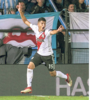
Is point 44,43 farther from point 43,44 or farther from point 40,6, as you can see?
point 40,6

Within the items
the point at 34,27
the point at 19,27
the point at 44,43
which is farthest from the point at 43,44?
the point at 19,27

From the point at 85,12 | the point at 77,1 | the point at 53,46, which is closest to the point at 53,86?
the point at 53,46

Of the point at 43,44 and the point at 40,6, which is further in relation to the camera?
the point at 40,6

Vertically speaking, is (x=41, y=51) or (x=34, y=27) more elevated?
(x=34, y=27)

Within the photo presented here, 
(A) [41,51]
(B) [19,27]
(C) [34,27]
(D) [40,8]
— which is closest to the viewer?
(A) [41,51]

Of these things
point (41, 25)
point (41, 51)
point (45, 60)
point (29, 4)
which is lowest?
point (45, 60)

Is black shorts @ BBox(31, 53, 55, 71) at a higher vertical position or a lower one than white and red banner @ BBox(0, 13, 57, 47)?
lower

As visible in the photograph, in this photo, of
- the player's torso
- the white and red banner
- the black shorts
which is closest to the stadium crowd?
the white and red banner

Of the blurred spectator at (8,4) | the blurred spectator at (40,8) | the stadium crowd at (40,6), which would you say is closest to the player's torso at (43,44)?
the stadium crowd at (40,6)

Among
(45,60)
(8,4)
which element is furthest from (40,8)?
(45,60)

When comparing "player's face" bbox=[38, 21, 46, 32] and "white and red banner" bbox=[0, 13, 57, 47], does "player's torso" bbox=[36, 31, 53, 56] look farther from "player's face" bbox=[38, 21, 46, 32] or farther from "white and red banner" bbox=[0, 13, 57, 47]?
"white and red banner" bbox=[0, 13, 57, 47]

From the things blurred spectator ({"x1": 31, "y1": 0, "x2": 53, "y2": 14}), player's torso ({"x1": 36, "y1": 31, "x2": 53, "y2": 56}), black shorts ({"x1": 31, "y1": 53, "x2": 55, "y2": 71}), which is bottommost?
black shorts ({"x1": 31, "y1": 53, "x2": 55, "y2": 71})

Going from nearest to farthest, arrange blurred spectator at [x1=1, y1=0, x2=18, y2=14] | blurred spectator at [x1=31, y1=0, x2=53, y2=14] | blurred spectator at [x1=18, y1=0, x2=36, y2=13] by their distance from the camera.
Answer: blurred spectator at [x1=31, y1=0, x2=53, y2=14] < blurred spectator at [x1=18, y1=0, x2=36, y2=13] < blurred spectator at [x1=1, y1=0, x2=18, y2=14]

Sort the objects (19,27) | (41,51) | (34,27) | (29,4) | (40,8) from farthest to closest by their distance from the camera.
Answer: (29,4) → (40,8) → (19,27) → (34,27) → (41,51)
